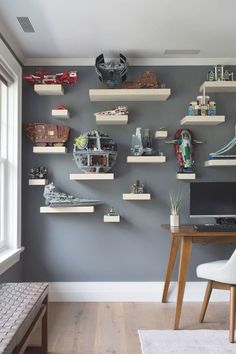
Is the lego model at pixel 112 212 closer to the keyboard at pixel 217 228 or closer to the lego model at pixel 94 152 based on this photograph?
the lego model at pixel 94 152

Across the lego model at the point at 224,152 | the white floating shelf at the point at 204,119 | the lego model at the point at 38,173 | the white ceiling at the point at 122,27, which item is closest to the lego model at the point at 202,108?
the white floating shelf at the point at 204,119

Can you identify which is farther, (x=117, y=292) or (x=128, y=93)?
(x=117, y=292)

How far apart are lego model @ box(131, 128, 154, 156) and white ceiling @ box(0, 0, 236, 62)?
0.76 m

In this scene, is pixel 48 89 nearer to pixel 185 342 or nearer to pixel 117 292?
pixel 117 292

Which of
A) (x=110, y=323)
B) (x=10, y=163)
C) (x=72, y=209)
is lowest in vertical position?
(x=110, y=323)

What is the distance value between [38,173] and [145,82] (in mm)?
1376

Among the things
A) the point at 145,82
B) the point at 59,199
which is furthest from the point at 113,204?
the point at 145,82

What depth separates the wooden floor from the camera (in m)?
2.62

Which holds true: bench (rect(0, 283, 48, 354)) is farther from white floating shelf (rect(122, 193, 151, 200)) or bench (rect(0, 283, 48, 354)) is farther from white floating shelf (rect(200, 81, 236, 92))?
white floating shelf (rect(200, 81, 236, 92))

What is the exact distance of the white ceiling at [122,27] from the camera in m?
2.57

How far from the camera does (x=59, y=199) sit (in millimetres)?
3504

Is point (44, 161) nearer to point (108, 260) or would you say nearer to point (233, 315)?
point (108, 260)

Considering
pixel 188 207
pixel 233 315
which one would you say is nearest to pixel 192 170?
pixel 188 207

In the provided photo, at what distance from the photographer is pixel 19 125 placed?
11.4 ft
